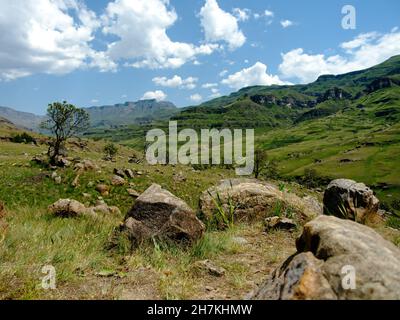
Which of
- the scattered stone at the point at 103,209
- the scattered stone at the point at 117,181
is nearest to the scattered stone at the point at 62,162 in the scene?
the scattered stone at the point at 117,181

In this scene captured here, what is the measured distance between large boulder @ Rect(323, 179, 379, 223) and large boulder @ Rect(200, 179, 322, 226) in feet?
2.36

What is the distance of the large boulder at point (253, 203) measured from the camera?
11852mm

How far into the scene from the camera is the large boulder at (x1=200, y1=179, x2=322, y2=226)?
1185 cm

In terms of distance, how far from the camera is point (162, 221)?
26.5 ft

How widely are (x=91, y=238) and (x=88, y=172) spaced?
30.2m

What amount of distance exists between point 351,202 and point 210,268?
7.35 m

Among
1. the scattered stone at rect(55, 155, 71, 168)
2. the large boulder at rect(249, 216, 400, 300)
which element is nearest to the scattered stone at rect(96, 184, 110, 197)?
the scattered stone at rect(55, 155, 71, 168)

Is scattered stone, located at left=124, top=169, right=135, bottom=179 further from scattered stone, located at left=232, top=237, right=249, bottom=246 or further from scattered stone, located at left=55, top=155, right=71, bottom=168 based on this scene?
scattered stone, located at left=232, top=237, right=249, bottom=246

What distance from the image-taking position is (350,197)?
39.1ft

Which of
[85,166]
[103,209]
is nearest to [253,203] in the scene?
[103,209]

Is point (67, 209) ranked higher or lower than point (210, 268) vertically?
higher

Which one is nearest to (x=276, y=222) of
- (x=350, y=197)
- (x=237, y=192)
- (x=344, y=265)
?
(x=237, y=192)

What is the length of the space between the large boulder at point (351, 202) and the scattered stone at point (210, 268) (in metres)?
6.73

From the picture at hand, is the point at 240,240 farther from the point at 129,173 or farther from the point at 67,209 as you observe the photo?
the point at 129,173
